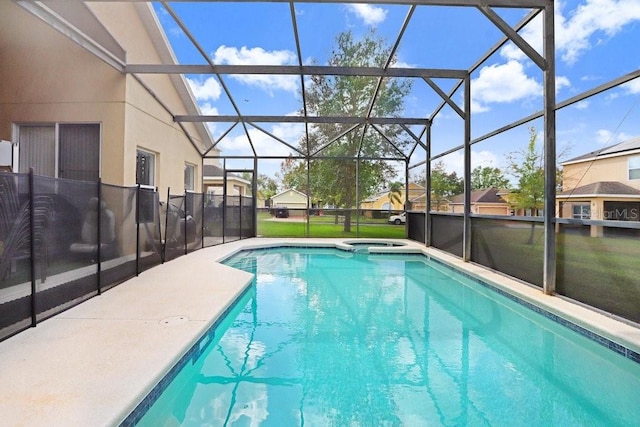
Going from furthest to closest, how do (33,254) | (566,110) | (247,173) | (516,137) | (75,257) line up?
(247,173) → (516,137) → (566,110) → (75,257) → (33,254)

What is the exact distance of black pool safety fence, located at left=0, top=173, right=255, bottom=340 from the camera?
2.88 m

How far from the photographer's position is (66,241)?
360 centimetres

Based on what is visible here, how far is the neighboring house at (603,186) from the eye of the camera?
141 inches

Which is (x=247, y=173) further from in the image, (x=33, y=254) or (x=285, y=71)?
(x=33, y=254)

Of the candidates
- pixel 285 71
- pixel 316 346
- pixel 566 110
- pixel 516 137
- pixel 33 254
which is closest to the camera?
pixel 33 254

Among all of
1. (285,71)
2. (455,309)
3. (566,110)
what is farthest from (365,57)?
(455,309)

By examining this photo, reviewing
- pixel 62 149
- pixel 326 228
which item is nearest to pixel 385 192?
pixel 326 228

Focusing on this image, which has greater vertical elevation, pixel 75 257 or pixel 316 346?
pixel 75 257

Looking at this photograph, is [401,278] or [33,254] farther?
[401,278]

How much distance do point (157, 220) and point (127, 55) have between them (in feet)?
10.7

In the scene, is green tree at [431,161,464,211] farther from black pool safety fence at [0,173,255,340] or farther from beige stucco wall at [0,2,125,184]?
beige stucco wall at [0,2,125,184]

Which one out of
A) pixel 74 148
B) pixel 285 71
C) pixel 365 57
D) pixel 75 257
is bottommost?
pixel 75 257

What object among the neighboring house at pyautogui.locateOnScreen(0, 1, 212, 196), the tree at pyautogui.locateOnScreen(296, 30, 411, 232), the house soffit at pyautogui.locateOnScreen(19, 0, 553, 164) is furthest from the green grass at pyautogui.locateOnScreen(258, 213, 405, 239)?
the neighboring house at pyautogui.locateOnScreen(0, 1, 212, 196)

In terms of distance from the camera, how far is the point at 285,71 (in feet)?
21.6
